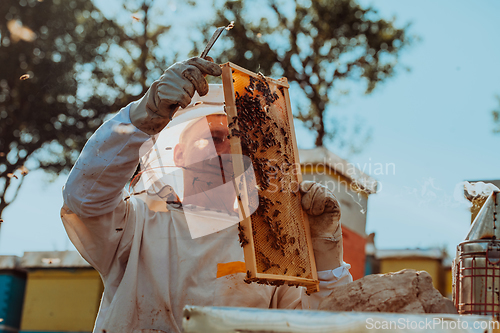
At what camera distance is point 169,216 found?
3.00 meters

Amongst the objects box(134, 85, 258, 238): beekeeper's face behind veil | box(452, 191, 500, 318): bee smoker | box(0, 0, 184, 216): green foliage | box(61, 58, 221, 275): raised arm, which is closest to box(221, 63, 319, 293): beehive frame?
box(61, 58, 221, 275): raised arm

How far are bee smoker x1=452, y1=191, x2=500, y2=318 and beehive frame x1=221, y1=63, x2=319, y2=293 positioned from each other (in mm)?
750

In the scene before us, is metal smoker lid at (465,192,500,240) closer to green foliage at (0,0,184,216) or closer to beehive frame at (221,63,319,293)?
beehive frame at (221,63,319,293)

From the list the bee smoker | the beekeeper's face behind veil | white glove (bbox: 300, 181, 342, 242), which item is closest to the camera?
the bee smoker

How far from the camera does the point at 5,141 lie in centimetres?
964

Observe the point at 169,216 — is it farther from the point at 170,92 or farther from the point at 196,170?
the point at 170,92

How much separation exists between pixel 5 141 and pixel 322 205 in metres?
8.86

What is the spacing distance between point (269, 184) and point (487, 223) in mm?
1128

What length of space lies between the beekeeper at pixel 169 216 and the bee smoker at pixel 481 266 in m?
0.65

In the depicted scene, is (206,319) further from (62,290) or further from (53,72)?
(53,72)

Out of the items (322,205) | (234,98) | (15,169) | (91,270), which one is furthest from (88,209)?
(15,169)

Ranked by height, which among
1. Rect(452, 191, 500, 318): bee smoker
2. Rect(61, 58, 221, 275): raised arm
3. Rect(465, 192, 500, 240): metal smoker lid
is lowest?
Rect(452, 191, 500, 318): bee smoker

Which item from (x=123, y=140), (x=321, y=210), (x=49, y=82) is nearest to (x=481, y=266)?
(x=321, y=210)

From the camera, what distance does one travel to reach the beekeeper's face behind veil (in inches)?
120
